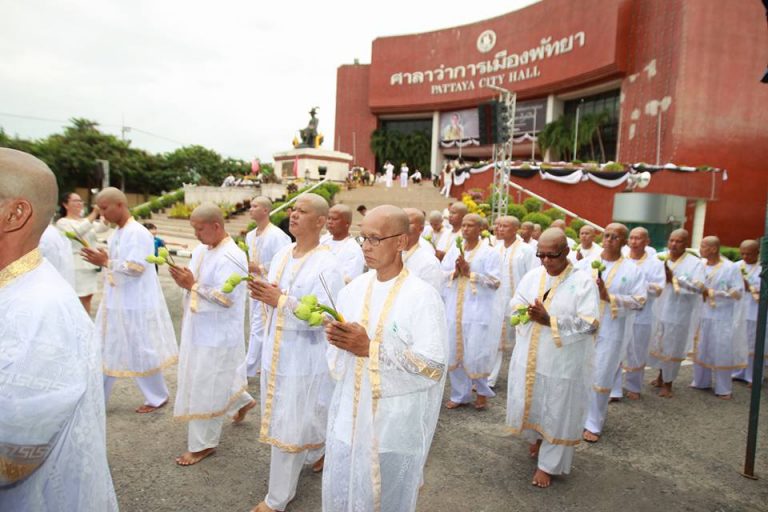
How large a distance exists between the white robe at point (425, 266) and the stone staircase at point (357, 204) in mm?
11674

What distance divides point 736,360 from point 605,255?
9.17ft

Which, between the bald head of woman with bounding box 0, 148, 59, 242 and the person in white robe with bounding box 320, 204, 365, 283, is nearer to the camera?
the bald head of woman with bounding box 0, 148, 59, 242

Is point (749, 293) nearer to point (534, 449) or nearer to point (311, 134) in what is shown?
point (534, 449)

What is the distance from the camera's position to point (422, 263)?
539 cm

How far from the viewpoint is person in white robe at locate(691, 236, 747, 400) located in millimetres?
6328

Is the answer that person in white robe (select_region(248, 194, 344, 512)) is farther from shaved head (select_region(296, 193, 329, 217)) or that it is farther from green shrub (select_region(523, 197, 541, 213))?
green shrub (select_region(523, 197, 541, 213))

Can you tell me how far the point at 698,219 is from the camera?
751 inches

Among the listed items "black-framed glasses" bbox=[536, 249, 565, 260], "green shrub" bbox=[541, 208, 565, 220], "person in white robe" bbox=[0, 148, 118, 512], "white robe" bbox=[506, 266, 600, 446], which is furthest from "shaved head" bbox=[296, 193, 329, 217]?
"green shrub" bbox=[541, 208, 565, 220]

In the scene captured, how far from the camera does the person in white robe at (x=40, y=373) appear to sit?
140cm

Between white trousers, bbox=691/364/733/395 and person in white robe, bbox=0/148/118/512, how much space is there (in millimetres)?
6967

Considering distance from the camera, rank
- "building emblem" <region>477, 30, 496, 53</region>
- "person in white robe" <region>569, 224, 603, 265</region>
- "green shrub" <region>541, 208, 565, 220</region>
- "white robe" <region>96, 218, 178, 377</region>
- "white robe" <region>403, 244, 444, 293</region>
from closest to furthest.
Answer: "white robe" <region>96, 218, 178, 377</region>, "white robe" <region>403, 244, 444, 293</region>, "person in white robe" <region>569, 224, 603, 265</region>, "green shrub" <region>541, 208, 565, 220</region>, "building emblem" <region>477, 30, 496, 53</region>

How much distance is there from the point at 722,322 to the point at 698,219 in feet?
48.5

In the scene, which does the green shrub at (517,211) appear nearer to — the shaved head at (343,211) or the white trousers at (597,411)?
the shaved head at (343,211)

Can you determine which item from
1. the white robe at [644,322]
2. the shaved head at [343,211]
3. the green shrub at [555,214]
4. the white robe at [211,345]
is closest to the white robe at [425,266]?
the shaved head at [343,211]
